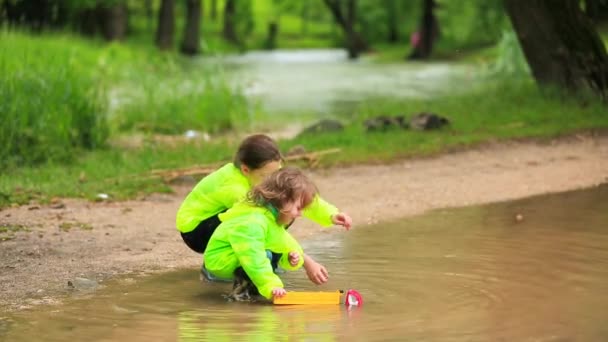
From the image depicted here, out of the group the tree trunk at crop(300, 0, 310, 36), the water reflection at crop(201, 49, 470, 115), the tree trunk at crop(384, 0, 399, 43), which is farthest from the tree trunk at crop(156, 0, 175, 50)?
the tree trunk at crop(300, 0, 310, 36)

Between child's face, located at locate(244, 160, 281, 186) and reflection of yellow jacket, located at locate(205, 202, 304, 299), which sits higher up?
child's face, located at locate(244, 160, 281, 186)

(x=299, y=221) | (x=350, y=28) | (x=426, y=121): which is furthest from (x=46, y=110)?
(x=350, y=28)

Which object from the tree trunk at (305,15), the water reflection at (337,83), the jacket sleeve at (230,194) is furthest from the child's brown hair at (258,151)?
the tree trunk at (305,15)

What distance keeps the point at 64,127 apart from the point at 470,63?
2529 cm

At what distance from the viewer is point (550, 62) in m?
16.5

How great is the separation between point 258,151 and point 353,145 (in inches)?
258

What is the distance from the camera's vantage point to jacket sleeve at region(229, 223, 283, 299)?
264 inches

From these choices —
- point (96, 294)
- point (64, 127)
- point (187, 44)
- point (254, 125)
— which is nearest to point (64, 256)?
point (96, 294)

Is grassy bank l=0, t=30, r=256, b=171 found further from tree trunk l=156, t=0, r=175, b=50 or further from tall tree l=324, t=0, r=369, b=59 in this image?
tall tree l=324, t=0, r=369, b=59

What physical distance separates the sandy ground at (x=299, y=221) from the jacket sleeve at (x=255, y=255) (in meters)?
1.16

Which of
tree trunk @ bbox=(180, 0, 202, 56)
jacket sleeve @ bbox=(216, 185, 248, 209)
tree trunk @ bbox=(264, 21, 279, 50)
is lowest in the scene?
tree trunk @ bbox=(264, 21, 279, 50)

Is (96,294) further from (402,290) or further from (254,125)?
(254,125)

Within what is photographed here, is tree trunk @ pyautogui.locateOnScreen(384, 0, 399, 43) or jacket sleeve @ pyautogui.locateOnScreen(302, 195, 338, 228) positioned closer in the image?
jacket sleeve @ pyautogui.locateOnScreen(302, 195, 338, 228)

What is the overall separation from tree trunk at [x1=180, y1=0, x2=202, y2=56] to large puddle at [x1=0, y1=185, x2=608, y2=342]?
37.4 meters
